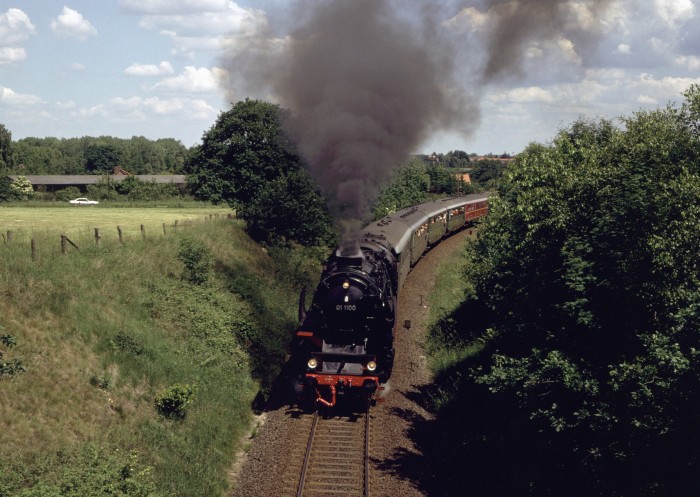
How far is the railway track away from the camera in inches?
514

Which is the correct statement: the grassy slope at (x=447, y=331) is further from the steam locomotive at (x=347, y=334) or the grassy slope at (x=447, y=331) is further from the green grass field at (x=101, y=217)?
the green grass field at (x=101, y=217)

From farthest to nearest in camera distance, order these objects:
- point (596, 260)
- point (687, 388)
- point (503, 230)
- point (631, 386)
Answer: point (503, 230), point (596, 260), point (631, 386), point (687, 388)

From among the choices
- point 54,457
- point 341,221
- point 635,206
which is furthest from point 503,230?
point 54,457

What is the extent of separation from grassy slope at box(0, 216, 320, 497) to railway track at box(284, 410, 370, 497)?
76.6 inches

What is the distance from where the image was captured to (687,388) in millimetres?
9883

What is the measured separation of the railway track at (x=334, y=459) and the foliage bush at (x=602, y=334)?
8.45ft

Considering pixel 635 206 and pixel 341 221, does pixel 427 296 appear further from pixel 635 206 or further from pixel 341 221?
pixel 635 206

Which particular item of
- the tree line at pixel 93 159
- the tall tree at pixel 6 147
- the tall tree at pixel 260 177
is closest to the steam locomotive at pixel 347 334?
the tall tree at pixel 260 177

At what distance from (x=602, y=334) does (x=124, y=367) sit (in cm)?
1222

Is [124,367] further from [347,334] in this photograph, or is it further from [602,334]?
[602,334]

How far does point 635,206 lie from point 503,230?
22.8 ft

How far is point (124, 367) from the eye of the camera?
1652cm

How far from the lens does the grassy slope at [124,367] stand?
12500 millimetres

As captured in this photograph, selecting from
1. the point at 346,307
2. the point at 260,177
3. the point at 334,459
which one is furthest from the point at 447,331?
the point at 260,177
